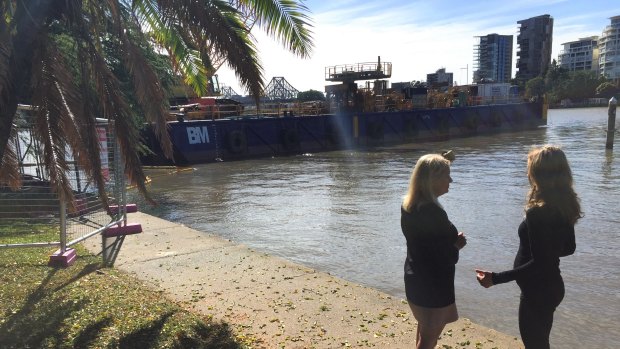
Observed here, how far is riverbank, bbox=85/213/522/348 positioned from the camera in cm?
389

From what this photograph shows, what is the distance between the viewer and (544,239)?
263 cm

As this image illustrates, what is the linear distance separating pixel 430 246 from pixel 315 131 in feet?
101

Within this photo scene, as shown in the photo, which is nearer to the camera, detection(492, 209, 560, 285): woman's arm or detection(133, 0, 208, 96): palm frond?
detection(492, 209, 560, 285): woman's arm

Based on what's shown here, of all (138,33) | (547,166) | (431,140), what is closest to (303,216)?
(138,33)

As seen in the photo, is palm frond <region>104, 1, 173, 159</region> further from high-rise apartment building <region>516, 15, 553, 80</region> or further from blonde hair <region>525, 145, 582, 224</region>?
high-rise apartment building <region>516, 15, 553, 80</region>

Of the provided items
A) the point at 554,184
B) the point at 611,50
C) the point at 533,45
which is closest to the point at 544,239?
the point at 554,184

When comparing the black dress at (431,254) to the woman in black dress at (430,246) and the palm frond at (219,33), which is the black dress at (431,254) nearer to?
the woman in black dress at (430,246)

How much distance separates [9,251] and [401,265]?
16.3 ft

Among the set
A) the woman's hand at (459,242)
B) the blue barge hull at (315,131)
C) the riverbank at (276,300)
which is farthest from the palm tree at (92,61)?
the blue barge hull at (315,131)

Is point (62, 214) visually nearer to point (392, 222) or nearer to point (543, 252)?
point (543, 252)

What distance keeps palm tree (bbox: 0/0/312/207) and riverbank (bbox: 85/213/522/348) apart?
128cm

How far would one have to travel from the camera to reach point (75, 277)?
17.1 feet

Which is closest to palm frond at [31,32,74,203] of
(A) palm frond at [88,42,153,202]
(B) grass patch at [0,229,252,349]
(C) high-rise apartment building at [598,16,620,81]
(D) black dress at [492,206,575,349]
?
(A) palm frond at [88,42,153,202]

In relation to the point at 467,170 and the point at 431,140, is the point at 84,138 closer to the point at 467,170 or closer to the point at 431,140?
the point at 467,170
